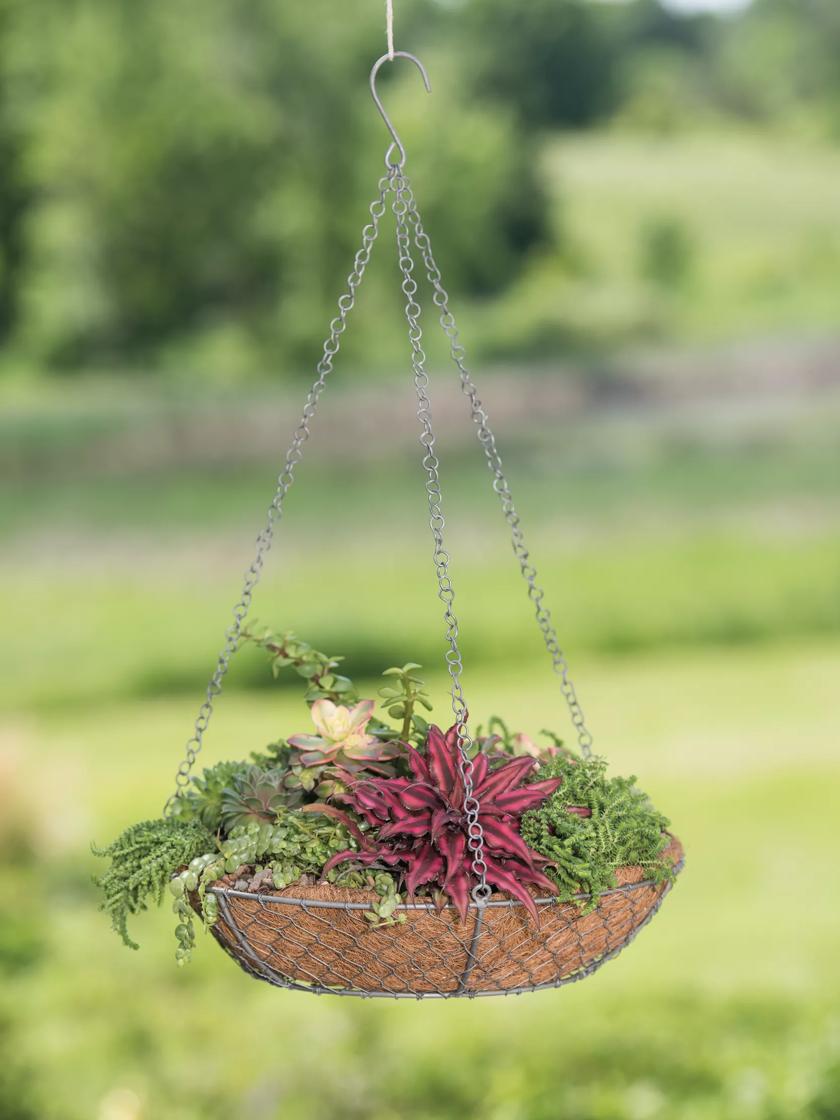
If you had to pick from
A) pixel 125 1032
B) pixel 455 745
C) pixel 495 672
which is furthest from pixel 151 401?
pixel 455 745

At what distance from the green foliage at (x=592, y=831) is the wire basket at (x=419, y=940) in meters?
0.02

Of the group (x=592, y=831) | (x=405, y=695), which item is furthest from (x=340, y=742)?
(x=592, y=831)

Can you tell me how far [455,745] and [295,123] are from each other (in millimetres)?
4998

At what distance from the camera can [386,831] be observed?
1571 mm

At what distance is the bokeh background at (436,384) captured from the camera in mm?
5668

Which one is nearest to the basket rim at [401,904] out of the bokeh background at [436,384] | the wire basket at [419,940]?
the wire basket at [419,940]

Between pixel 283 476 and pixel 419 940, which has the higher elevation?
pixel 283 476

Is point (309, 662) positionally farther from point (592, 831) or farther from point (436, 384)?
point (436, 384)

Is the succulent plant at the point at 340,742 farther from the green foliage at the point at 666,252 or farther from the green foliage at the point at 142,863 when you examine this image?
the green foliage at the point at 666,252

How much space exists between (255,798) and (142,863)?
15 cm

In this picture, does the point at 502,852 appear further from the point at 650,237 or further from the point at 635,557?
the point at 650,237

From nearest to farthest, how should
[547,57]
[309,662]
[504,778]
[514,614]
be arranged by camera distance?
1. [504,778]
2. [309,662]
3. [514,614]
4. [547,57]

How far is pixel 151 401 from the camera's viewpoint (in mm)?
6199

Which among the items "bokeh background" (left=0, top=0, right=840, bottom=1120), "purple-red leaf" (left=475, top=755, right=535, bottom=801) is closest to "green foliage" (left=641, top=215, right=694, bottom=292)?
"bokeh background" (left=0, top=0, right=840, bottom=1120)
